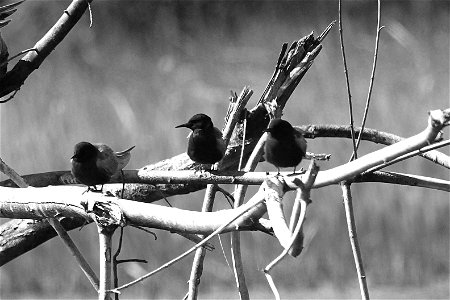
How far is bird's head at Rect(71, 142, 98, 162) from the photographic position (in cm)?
149

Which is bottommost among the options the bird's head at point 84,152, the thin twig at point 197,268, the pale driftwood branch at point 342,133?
the thin twig at point 197,268

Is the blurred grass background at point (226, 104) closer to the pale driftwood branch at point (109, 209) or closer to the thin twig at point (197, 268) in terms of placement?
the thin twig at point (197, 268)

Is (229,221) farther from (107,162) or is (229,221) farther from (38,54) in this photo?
(38,54)

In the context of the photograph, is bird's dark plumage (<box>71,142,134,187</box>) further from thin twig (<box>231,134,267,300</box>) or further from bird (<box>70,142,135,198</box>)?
thin twig (<box>231,134,267,300</box>)

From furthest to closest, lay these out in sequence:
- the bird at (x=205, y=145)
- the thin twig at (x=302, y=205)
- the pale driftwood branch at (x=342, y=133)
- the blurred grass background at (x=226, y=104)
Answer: the blurred grass background at (x=226, y=104), the pale driftwood branch at (x=342, y=133), the bird at (x=205, y=145), the thin twig at (x=302, y=205)

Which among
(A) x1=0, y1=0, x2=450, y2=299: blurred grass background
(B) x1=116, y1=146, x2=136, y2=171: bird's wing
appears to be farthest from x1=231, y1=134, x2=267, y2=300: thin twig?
(A) x1=0, y1=0, x2=450, y2=299: blurred grass background

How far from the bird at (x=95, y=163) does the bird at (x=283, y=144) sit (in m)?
0.28

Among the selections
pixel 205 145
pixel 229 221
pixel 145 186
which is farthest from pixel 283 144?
pixel 145 186

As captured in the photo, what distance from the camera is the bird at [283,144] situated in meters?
1.34

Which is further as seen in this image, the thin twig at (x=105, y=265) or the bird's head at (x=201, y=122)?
the bird's head at (x=201, y=122)

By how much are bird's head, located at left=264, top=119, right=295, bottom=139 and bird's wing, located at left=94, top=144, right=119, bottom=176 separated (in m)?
0.29

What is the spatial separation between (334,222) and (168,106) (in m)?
0.57

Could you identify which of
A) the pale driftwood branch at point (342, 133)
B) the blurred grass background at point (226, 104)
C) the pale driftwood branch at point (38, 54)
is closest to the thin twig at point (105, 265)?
the pale driftwood branch at point (38, 54)

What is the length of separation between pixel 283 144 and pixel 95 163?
1.06 ft
